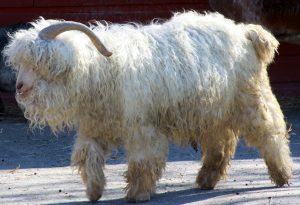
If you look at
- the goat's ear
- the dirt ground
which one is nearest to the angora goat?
the goat's ear

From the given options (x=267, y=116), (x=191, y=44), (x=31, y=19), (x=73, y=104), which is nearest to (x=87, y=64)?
(x=73, y=104)

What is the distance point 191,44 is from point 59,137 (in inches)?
169

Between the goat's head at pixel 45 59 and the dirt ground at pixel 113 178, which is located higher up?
the goat's head at pixel 45 59

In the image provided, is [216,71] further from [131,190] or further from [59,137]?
[59,137]

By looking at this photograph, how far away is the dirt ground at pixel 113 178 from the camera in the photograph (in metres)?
8.03

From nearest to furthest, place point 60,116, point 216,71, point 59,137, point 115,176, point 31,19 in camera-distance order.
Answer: point 60,116
point 216,71
point 115,176
point 59,137
point 31,19

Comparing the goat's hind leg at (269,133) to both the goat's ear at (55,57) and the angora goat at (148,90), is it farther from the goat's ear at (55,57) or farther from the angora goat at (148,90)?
the goat's ear at (55,57)

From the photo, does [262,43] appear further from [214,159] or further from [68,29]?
[68,29]

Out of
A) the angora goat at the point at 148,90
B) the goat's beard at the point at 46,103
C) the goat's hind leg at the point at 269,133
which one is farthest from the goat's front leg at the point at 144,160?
the goat's hind leg at the point at 269,133

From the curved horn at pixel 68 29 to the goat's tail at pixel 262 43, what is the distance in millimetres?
1506

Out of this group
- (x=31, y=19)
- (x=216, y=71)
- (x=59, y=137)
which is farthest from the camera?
(x=31, y=19)

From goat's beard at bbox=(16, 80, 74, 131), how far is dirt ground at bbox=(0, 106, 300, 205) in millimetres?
894

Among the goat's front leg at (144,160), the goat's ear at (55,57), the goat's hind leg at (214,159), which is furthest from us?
the goat's hind leg at (214,159)

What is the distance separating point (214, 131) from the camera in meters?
8.14
